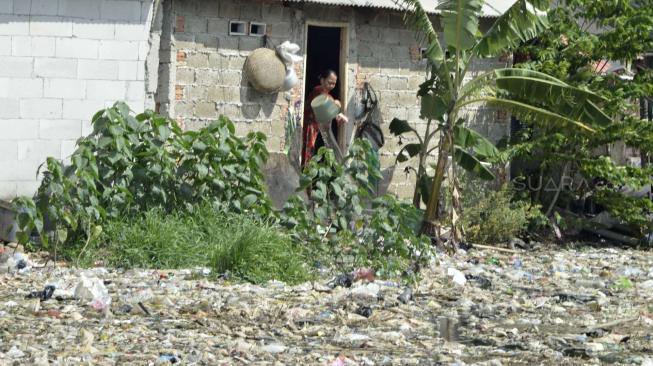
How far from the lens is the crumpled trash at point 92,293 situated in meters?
8.99

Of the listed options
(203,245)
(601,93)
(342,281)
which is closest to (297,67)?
(601,93)

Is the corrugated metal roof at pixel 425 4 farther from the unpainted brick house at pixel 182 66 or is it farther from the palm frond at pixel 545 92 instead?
the palm frond at pixel 545 92

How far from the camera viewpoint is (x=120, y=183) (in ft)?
36.0

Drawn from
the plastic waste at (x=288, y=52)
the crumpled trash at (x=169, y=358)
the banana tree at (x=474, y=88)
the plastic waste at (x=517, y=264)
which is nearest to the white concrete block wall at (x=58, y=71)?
the plastic waste at (x=288, y=52)

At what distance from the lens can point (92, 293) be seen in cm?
917

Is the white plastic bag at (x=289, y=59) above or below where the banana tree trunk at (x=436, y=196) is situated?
above

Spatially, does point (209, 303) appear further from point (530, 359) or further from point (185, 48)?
point (185, 48)

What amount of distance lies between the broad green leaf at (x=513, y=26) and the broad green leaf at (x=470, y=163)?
114 centimetres

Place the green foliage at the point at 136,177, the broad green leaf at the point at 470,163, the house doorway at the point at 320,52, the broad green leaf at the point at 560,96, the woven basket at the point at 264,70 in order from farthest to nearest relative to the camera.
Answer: the house doorway at the point at 320,52
the broad green leaf at the point at 470,163
the woven basket at the point at 264,70
the broad green leaf at the point at 560,96
the green foliage at the point at 136,177

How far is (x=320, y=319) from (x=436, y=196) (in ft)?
15.0

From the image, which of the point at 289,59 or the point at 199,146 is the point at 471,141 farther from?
the point at 199,146

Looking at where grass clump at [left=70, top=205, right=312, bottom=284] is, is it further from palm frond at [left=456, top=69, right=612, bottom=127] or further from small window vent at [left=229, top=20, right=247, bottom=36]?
palm frond at [left=456, top=69, right=612, bottom=127]

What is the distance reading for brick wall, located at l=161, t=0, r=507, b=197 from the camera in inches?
512

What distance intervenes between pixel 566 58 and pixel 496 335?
22.2ft
